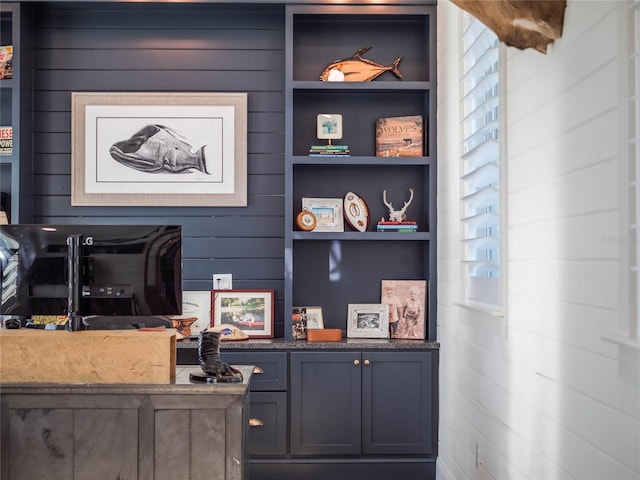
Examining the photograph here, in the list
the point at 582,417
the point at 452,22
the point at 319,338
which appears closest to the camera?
the point at 582,417

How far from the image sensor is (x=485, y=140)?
9.33ft

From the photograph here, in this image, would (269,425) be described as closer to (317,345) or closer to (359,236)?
(317,345)

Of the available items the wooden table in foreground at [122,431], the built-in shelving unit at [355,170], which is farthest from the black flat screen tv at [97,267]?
the built-in shelving unit at [355,170]

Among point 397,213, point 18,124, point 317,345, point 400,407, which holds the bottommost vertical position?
point 400,407

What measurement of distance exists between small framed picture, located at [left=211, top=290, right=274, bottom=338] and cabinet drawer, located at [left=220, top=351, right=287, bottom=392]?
0.25m

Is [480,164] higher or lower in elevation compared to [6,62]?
lower

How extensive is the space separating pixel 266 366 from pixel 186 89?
5.87 feet

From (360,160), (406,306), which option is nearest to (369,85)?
(360,160)

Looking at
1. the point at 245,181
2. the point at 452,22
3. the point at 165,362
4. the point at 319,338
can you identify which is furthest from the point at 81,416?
the point at 452,22

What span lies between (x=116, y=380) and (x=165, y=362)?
0.66ft

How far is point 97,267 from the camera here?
8.41ft

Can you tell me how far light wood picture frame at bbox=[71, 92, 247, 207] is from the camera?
3912mm

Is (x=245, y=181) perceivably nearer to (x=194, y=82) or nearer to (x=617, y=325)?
(x=194, y=82)

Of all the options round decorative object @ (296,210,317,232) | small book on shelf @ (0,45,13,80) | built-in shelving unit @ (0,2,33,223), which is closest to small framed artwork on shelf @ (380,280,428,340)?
round decorative object @ (296,210,317,232)
